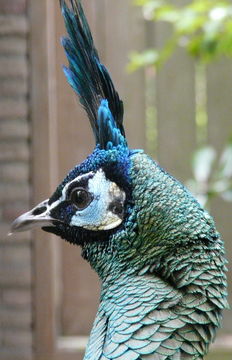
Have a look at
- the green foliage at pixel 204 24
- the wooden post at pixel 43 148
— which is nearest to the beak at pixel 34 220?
the green foliage at pixel 204 24

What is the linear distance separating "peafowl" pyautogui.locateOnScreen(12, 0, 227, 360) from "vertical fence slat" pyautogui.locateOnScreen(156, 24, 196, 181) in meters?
1.81

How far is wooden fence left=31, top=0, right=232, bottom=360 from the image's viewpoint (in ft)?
10.2

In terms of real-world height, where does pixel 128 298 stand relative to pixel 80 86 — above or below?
below

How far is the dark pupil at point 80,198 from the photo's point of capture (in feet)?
4.69

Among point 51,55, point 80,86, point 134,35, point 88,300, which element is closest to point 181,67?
point 134,35

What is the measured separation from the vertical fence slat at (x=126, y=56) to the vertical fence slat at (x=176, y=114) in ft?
0.28

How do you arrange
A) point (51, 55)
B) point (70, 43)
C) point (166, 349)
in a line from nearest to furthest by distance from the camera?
point (166, 349) → point (70, 43) → point (51, 55)

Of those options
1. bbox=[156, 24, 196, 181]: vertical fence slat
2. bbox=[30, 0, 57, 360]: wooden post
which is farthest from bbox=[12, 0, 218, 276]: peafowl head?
bbox=[156, 24, 196, 181]: vertical fence slat

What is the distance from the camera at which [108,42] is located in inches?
124

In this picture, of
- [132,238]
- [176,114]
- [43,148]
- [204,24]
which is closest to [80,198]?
[132,238]

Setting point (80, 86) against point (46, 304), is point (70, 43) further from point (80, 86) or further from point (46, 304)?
point (46, 304)

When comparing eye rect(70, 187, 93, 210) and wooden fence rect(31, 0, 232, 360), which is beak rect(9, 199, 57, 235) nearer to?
eye rect(70, 187, 93, 210)

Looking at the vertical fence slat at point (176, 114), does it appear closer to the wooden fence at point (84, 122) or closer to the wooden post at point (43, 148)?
the wooden fence at point (84, 122)

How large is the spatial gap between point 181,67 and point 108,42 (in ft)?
0.98
